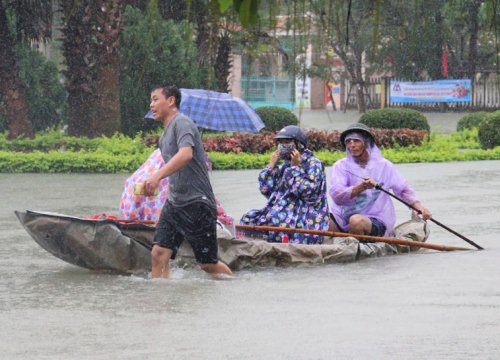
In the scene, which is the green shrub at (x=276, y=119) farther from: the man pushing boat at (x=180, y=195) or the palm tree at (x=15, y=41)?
the man pushing boat at (x=180, y=195)

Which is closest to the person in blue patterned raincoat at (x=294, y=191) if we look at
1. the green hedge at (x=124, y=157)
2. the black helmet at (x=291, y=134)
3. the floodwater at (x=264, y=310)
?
the black helmet at (x=291, y=134)

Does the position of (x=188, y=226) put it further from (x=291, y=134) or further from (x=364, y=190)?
(x=364, y=190)

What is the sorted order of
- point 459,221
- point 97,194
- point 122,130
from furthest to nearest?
point 122,130
point 97,194
point 459,221

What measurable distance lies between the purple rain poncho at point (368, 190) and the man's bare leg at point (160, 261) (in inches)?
85.9

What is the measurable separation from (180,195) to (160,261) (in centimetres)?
54

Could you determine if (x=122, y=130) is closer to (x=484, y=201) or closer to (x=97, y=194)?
(x=97, y=194)

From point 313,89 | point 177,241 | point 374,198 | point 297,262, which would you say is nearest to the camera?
point 177,241

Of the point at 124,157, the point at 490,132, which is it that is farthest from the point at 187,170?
the point at 490,132

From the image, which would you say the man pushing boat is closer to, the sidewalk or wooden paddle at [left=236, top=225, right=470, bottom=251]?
wooden paddle at [left=236, top=225, right=470, bottom=251]

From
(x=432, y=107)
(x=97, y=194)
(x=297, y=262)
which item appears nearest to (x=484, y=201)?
(x=97, y=194)

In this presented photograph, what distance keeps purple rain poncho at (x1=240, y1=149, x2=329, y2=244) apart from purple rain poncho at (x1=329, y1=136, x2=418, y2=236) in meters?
0.33

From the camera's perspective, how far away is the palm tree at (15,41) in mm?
26844

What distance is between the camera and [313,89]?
207 feet

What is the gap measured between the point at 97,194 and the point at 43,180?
2.92 metres
